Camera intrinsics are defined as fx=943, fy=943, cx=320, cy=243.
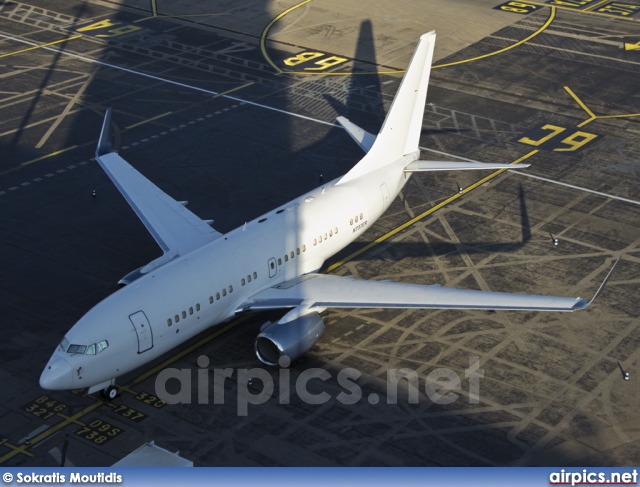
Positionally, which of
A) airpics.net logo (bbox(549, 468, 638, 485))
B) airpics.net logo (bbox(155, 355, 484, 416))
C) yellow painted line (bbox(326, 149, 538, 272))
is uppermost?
airpics.net logo (bbox(549, 468, 638, 485))

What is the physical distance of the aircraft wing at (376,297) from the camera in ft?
158

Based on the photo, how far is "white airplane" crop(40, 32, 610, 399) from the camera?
4641 centimetres

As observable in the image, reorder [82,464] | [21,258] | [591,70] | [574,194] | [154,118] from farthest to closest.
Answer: [591,70] < [154,118] < [574,194] < [21,258] < [82,464]

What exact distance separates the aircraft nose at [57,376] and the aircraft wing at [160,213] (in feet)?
37.5

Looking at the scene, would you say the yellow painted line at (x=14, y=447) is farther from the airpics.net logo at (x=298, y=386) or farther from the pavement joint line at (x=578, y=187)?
the pavement joint line at (x=578, y=187)

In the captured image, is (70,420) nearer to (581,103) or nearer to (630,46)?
(581,103)

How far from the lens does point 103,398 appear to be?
48.2 m

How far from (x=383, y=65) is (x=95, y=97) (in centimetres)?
2855

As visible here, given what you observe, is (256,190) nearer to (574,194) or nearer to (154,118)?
(154,118)

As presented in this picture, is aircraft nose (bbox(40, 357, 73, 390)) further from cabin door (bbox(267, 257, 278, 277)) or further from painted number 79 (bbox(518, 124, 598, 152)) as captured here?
painted number 79 (bbox(518, 124, 598, 152))

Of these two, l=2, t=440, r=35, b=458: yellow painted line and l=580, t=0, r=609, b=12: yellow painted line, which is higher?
l=580, t=0, r=609, b=12: yellow painted line

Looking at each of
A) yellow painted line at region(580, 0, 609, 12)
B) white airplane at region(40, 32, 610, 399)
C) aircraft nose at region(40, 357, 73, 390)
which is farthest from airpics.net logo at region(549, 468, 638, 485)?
yellow painted line at region(580, 0, 609, 12)

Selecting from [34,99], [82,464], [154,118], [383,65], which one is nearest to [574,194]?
[383,65]

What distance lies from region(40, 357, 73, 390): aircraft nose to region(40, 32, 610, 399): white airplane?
0.05 metres
